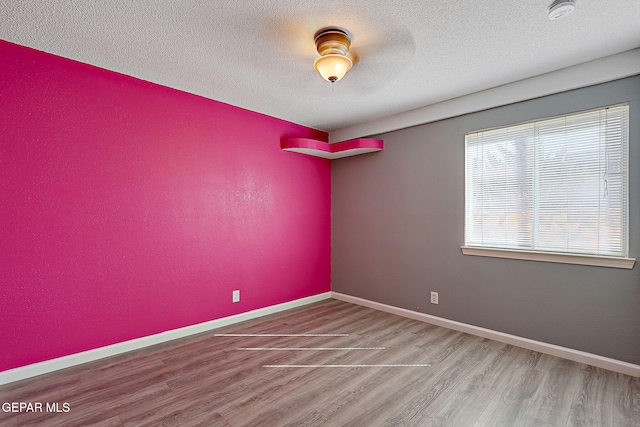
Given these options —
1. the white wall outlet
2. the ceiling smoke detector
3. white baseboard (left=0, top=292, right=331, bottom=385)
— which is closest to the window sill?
the white wall outlet

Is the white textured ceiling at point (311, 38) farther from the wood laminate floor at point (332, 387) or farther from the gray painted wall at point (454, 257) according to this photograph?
the wood laminate floor at point (332, 387)

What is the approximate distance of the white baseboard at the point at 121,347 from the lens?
2246mm

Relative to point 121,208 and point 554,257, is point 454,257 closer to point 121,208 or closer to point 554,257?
point 554,257

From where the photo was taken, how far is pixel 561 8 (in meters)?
1.81

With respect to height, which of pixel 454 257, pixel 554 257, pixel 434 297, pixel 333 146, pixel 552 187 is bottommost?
pixel 434 297

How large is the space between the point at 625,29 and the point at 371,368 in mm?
3125

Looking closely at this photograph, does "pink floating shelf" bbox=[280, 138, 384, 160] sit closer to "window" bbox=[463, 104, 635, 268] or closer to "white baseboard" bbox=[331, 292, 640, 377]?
"window" bbox=[463, 104, 635, 268]

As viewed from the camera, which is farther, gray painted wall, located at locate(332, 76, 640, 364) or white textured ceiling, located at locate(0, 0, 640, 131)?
gray painted wall, located at locate(332, 76, 640, 364)

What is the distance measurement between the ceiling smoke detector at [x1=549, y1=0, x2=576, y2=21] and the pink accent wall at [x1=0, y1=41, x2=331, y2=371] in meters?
→ 2.93

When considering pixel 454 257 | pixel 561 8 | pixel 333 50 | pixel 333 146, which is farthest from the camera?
pixel 333 146

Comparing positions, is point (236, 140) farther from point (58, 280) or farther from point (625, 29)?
point (625, 29)

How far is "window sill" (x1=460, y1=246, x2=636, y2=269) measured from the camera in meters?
2.37

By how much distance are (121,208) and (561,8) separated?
3631 mm

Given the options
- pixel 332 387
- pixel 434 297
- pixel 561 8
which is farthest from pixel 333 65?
pixel 434 297
